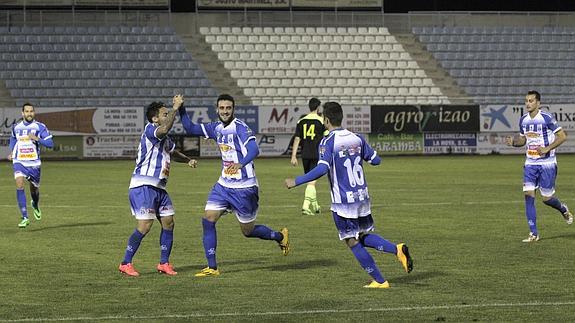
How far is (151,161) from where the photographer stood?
45.0 ft

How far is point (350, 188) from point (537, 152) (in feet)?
20.3

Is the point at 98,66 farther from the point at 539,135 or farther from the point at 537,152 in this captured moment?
the point at 537,152

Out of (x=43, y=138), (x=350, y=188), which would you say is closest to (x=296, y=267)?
(x=350, y=188)

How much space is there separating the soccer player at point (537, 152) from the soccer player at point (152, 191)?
5962 mm

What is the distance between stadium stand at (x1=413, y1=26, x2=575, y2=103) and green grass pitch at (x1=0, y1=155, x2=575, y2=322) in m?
32.0

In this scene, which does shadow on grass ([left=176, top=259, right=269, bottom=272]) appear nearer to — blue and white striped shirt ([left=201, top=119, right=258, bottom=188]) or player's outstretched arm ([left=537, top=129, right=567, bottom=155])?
blue and white striped shirt ([left=201, top=119, right=258, bottom=188])

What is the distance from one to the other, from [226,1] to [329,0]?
5376mm

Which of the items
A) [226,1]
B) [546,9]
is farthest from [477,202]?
[546,9]

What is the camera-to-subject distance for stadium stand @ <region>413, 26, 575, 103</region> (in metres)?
58.4

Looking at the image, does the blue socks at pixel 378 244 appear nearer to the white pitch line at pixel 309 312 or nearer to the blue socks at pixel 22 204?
the white pitch line at pixel 309 312

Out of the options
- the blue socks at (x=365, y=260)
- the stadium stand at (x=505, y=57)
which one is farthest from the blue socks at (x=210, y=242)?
the stadium stand at (x=505, y=57)

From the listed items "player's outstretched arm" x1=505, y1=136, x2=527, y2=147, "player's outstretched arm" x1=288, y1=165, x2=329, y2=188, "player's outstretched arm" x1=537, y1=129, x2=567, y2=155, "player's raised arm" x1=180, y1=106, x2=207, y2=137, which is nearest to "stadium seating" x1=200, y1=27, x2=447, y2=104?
"player's outstretched arm" x1=505, y1=136, x2=527, y2=147

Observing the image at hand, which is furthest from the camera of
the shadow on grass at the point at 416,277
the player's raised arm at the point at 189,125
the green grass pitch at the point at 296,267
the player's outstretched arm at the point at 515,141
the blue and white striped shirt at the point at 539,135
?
the blue and white striped shirt at the point at 539,135

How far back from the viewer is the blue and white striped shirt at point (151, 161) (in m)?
13.7
